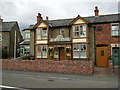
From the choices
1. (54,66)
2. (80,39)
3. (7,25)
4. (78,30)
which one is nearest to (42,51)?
(80,39)

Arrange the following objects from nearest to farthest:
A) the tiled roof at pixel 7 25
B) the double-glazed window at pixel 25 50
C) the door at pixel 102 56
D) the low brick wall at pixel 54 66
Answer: the low brick wall at pixel 54 66
the door at pixel 102 56
the double-glazed window at pixel 25 50
the tiled roof at pixel 7 25

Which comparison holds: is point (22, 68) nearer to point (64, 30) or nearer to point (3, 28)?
point (64, 30)

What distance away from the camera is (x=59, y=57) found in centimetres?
2225

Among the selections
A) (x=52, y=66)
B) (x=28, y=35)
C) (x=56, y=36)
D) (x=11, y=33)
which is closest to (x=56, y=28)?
(x=56, y=36)

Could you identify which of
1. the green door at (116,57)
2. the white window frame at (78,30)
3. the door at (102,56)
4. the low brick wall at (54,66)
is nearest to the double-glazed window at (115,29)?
the door at (102,56)

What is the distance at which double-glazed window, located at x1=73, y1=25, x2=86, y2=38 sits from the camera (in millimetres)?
20609

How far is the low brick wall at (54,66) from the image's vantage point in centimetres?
1389

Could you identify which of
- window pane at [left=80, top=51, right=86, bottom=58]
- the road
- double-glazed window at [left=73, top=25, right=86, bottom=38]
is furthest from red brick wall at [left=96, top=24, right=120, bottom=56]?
the road

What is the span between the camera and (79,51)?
67.4 ft

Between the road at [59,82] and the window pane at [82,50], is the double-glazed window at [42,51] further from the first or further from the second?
the road at [59,82]

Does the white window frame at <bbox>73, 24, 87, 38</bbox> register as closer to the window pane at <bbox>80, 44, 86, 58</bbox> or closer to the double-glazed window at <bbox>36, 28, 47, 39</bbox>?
the window pane at <bbox>80, 44, 86, 58</bbox>

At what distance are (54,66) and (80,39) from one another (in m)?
7.34

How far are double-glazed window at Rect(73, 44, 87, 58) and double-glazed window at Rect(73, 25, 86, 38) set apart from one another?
1.59m

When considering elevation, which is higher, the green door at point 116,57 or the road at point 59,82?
the green door at point 116,57
